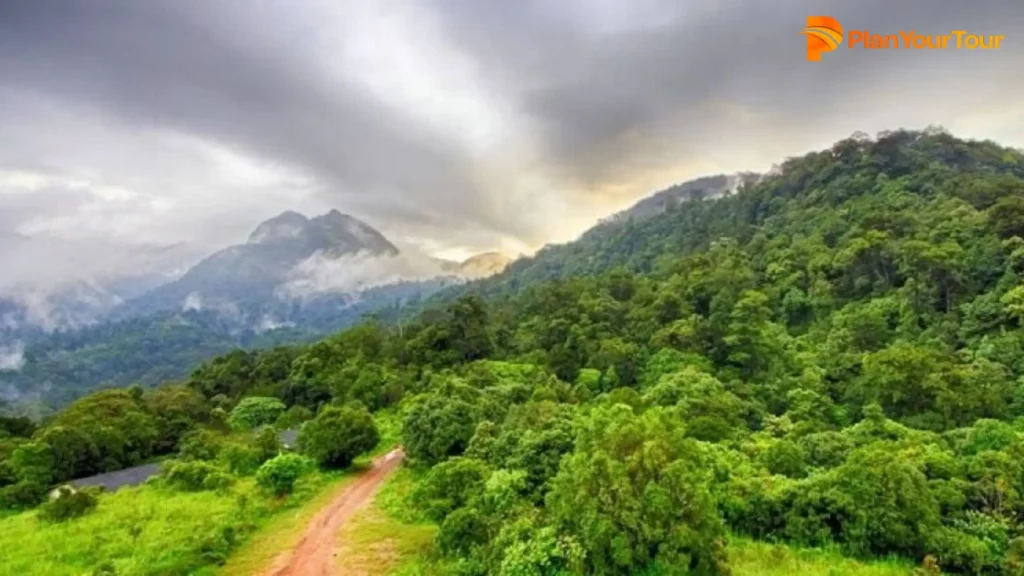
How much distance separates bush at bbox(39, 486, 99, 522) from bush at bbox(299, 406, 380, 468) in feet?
21.8

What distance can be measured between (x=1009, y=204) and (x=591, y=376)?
2807 centimetres

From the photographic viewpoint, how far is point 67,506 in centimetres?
1856

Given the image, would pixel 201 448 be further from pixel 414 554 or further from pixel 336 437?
pixel 414 554

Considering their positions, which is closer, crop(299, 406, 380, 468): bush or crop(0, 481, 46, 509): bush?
crop(0, 481, 46, 509): bush

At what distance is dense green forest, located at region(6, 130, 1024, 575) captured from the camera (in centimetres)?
1184

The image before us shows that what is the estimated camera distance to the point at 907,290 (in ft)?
122

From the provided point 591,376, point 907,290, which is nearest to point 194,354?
point 591,376

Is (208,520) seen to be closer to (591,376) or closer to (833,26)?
(591,376)

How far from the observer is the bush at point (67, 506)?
18.3m

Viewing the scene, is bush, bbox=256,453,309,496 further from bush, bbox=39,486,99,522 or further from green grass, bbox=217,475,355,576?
bush, bbox=39,486,99,522

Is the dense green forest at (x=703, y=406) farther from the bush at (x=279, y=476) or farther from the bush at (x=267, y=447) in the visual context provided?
the bush at (x=267, y=447)

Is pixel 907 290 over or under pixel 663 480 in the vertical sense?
over

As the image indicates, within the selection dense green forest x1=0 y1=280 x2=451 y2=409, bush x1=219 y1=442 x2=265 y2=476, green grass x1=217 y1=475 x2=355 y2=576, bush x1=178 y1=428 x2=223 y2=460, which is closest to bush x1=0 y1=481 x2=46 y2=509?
bush x1=178 y1=428 x2=223 y2=460

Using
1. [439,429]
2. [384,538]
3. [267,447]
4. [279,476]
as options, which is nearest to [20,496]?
[267,447]
